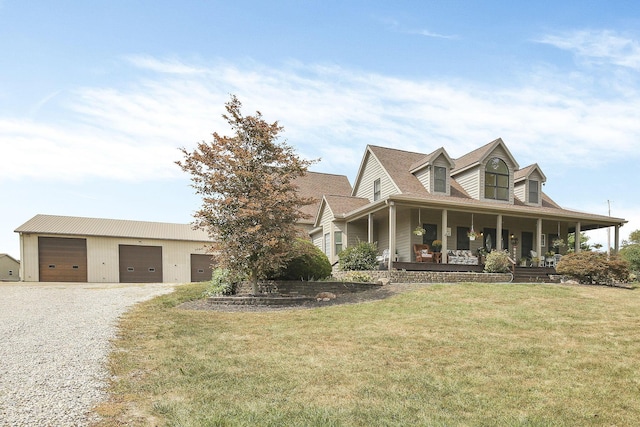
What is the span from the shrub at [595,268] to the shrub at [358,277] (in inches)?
329

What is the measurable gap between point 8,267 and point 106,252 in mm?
15087

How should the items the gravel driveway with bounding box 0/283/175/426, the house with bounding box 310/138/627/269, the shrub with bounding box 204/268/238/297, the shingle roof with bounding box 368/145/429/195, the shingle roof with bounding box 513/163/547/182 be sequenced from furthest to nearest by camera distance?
1. the shingle roof with bounding box 513/163/547/182
2. the shingle roof with bounding box 368/145/429/195
3. the house with bounding box 310/138/627/269
4. the shrub with bounding box 204/268/238/297
5. the gravel driveway with bounding box 0/283/175/426

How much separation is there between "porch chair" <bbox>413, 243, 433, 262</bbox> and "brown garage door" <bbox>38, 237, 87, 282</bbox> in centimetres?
2041

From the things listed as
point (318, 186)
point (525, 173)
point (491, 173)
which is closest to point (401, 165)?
point (491, 173)

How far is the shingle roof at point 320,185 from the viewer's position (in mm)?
28969

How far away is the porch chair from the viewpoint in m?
18.6

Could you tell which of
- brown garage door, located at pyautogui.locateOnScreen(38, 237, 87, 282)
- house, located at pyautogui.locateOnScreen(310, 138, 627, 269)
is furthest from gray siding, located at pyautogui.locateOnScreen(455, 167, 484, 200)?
brown garage door, located at pyautogui.locateOnScreen(38, 237, 87, 282)

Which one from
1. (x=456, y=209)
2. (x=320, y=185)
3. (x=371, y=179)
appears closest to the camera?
(x=456, y=209)

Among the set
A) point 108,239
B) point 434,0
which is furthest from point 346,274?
point 108,239

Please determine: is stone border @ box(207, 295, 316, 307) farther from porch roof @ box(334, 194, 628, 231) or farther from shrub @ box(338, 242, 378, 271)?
porch roof @ box(334, 194, 628, 231)

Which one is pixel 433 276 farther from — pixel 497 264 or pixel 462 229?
pixel 462 229

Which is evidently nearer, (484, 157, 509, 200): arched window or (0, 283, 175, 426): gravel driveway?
(0, 283, 175, 426): gravel driveway

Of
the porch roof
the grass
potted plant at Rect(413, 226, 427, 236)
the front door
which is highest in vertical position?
the porch roof

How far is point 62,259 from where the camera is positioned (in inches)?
1018
